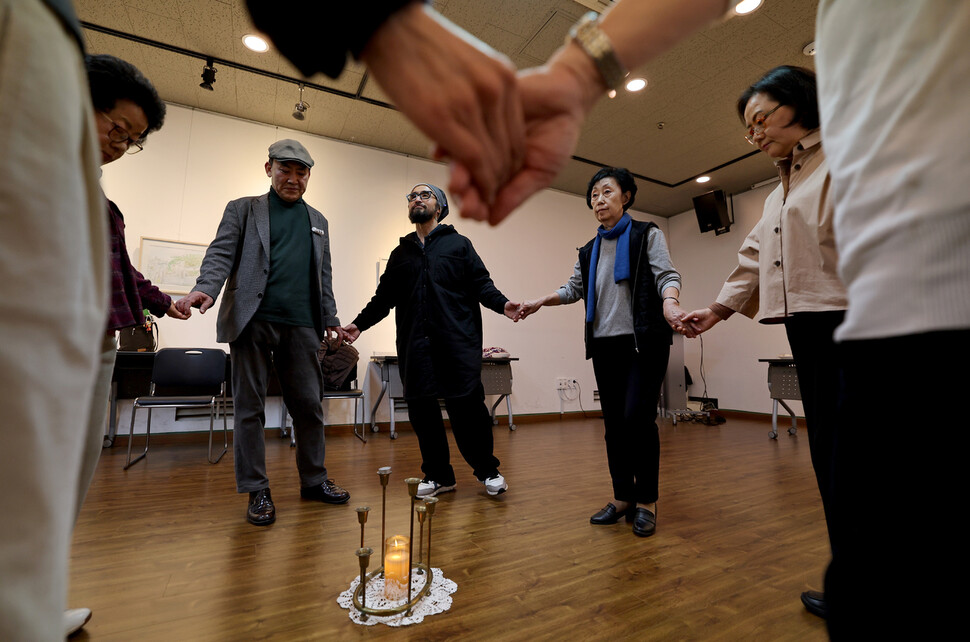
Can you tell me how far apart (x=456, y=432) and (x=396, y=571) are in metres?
Result: 1.13

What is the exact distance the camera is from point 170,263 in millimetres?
4520

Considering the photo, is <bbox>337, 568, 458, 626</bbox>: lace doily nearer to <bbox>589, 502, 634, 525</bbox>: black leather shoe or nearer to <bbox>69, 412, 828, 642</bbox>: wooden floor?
<bbox>69, 412, 828, 642</bbox>: wooden floor

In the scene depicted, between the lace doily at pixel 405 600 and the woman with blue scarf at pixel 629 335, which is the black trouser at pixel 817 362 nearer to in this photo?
the woman with blue scarf at pixel 629 335

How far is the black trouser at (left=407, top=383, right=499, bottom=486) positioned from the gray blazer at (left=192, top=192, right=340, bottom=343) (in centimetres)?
65

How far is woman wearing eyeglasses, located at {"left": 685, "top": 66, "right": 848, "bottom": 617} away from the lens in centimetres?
112

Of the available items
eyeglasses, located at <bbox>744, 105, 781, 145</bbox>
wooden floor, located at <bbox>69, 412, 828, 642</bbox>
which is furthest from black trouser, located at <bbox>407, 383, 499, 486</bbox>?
eyeglasses, located at <bbox>744, 105, 781, 145</bbox>

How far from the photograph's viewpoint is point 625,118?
199 inches

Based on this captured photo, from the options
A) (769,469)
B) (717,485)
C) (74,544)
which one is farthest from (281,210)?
(769,469)

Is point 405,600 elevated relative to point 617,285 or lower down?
lower down

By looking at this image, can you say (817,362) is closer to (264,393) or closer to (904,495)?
(904,495)

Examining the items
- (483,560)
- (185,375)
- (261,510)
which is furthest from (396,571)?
(185,375)

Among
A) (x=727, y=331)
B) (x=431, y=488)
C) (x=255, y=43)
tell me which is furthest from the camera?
(x=727, y=331)

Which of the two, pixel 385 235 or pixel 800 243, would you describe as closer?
pixel 800 243

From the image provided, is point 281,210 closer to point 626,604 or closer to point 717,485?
point 626,604
